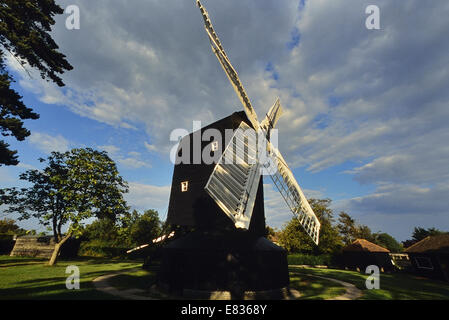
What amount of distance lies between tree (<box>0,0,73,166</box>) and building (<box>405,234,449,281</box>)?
3971 cm

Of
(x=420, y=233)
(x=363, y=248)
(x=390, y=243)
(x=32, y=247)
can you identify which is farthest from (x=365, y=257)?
(x=32, y=247)

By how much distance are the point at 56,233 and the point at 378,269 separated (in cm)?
4273

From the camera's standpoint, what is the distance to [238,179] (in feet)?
33.3

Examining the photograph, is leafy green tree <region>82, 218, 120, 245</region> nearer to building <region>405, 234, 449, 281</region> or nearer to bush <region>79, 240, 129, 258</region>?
bush <region>79, 240, 129, 258</region>

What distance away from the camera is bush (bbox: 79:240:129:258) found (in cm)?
3662

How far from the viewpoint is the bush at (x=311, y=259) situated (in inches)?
1312

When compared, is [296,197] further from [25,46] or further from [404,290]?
[25,46]

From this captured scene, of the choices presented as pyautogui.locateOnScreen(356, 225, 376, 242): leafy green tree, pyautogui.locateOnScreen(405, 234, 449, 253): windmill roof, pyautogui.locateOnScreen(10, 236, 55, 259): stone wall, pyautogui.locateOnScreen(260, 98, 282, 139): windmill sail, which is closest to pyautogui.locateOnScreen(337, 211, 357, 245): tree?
pyautogui.locateOnScreen(356, 225, 376, 242): leafy green tree

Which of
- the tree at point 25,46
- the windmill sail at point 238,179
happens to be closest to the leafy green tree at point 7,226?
the tree at point 25,46
